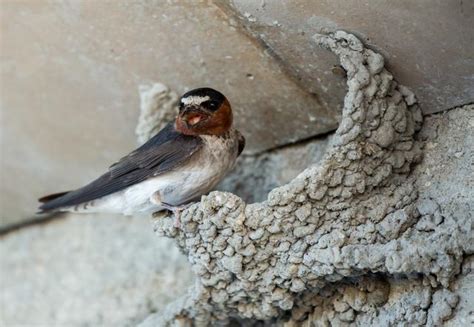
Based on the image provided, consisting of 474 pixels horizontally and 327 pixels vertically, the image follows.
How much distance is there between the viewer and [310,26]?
3.66 m

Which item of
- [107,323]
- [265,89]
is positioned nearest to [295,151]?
[265,89]

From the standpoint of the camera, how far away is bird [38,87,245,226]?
4.07m

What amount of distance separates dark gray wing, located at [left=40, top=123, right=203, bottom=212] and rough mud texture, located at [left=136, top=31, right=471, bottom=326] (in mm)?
334

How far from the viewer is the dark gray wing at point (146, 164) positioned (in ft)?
13.4

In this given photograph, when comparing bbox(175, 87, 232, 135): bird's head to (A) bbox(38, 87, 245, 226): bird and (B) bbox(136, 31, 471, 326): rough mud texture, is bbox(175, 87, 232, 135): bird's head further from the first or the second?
(B) bbox(136, 31, 471, 326): rough mud texture

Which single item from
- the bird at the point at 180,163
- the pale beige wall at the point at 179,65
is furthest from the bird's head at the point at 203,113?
the pale beige wall at the point at 179,65

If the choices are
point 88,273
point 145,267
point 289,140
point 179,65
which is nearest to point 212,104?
point 179,65

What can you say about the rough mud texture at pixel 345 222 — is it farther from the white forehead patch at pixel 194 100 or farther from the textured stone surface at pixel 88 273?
the textured stone surface at pixel 88 273

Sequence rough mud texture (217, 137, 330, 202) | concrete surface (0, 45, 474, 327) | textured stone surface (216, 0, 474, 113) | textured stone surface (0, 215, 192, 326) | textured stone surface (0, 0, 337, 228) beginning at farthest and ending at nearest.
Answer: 1. textured stone surface (0, 215, 192, 326)
2. rough mud texture (217, 137, 330, 202)
3. textured stone surface (0, 0, 337, 228)
4. concrete surface (0, 45, 474, 327)
5. textured stone surface (216, 0, 474, 113)

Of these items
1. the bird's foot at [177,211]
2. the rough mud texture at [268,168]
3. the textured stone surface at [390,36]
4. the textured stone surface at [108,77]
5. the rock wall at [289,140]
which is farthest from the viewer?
the rough mud texture at [268,168]

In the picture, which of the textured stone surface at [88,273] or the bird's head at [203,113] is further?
the textured stone surface at [88,273]

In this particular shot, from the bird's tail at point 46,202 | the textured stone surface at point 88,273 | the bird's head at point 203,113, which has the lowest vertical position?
the textured stone surface at point 88,273

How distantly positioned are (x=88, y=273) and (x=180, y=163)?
96cm

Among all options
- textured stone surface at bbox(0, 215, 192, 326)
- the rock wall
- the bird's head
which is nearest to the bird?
the bird's head
